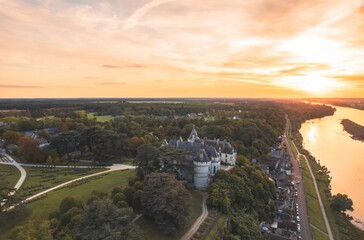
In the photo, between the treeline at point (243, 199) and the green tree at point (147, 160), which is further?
the green tree at point (147, 160)

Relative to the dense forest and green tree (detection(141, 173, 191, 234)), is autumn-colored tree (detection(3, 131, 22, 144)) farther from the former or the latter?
green tree (detection(141, 173, 191, 234))

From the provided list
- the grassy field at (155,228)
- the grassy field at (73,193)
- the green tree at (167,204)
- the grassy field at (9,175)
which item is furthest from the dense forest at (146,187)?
the grassy field at (9,175)

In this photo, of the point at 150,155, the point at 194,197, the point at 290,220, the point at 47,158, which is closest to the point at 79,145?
the point at 47,158

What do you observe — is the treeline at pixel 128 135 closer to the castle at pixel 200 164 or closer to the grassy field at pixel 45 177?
the grassy field at pixel 45 177

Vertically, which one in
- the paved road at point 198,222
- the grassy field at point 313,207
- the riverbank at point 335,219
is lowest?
the riverbank at point 335,219

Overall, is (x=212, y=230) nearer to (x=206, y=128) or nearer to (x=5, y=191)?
(x=5, y=191)

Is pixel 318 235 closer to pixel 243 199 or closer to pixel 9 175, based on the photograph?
pixel 243 199
